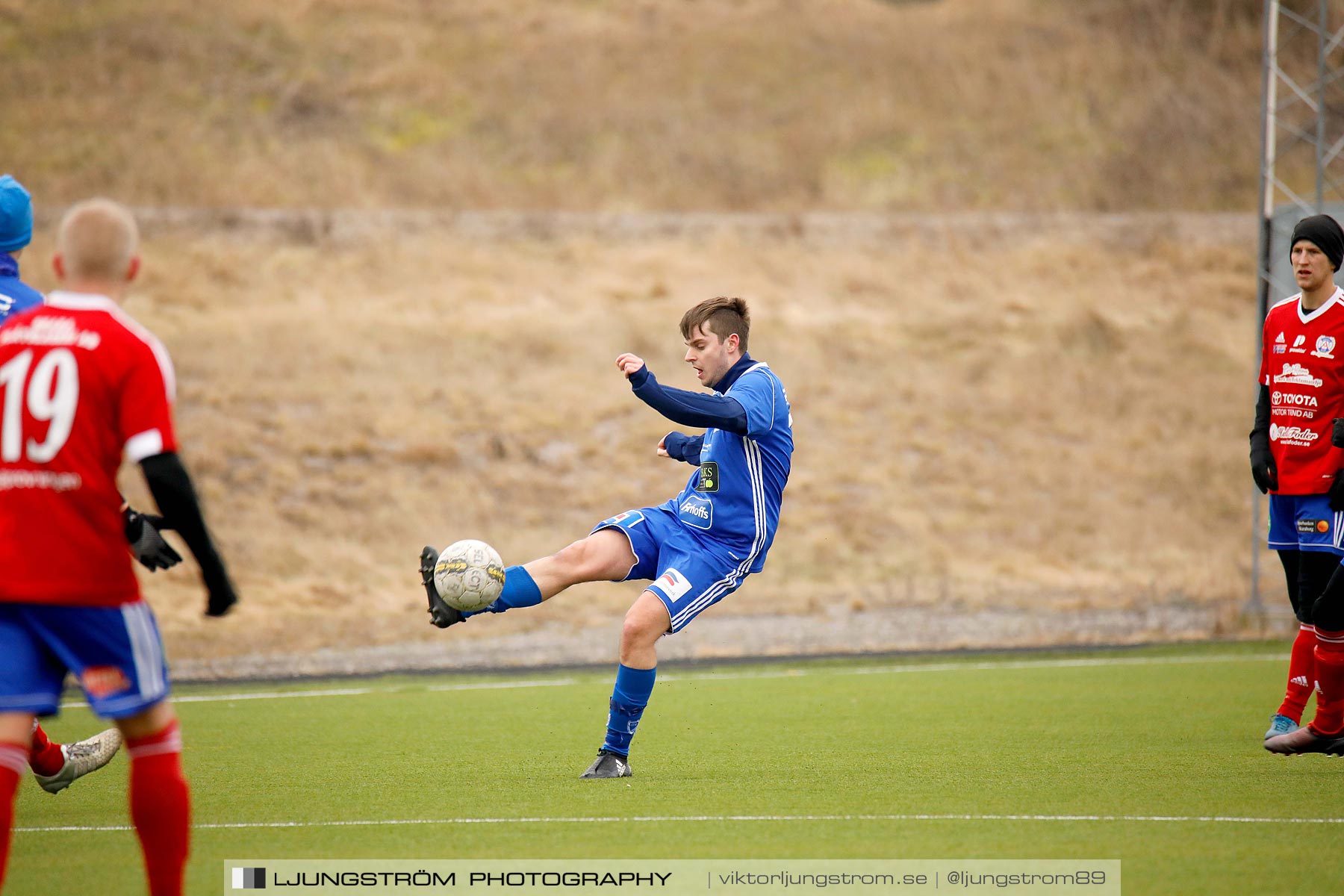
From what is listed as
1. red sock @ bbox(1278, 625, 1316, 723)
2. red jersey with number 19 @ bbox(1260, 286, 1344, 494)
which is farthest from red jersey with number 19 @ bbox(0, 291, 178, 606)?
red sock @ bbox(1278, 625, 1316, 723)

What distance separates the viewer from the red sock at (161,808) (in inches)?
151

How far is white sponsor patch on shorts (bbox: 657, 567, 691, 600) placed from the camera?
6238 millimetres

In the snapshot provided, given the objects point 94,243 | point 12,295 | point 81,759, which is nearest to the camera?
point 94,243

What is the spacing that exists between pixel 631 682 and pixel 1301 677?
348 centimetres

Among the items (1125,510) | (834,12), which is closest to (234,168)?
(834,12)

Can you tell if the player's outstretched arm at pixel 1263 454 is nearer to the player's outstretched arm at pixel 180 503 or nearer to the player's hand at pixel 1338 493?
the player's hand at pixel 1338 493

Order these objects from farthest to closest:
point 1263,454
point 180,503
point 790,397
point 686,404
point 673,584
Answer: point 790,397 < point 1263,454 < point 673,584 < point 686,404 < point 180,503

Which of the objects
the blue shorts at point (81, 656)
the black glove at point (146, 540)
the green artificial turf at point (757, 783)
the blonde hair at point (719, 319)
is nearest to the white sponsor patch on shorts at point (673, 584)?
the green artificial turf at point (757, 783)

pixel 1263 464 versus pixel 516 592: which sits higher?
pixel 1263 464

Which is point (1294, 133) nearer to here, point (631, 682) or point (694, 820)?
point (631, 682)

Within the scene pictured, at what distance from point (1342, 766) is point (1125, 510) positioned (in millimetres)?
15197

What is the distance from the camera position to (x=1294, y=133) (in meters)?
17.5

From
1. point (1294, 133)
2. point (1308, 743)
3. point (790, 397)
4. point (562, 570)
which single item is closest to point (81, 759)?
point (562, 570)

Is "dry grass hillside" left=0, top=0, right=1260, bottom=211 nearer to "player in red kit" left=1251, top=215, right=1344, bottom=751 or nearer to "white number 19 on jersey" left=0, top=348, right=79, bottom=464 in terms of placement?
"player in red kit" left=1251, top=215, right=1344, bottom=751
